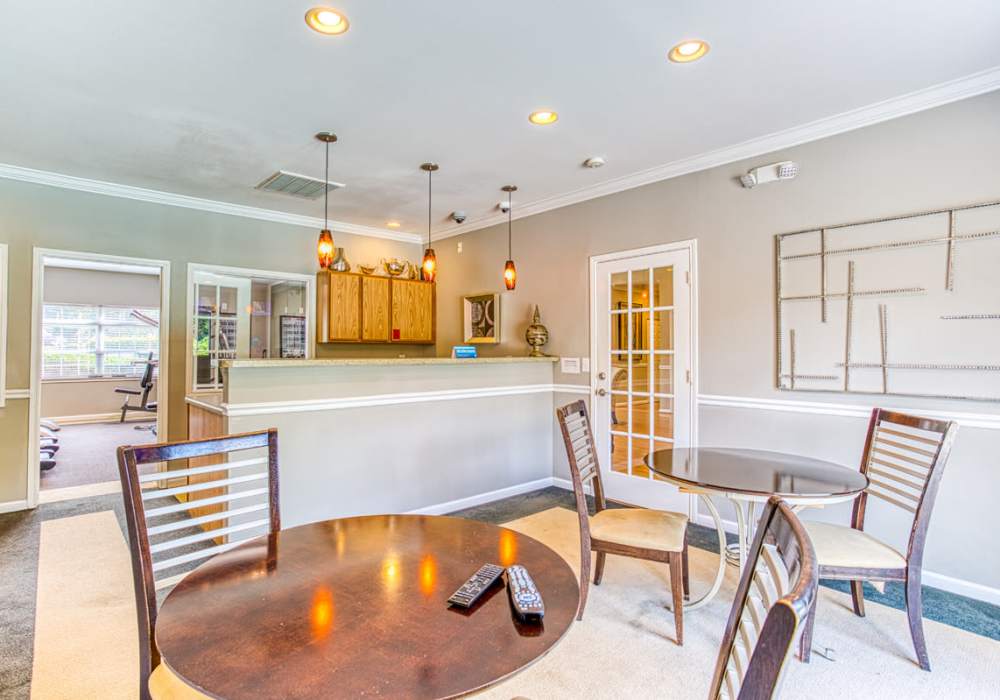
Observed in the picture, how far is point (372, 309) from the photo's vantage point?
548cm

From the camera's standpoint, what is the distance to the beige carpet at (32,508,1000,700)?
195 cm

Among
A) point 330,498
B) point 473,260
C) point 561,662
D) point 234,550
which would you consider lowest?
point 561,662

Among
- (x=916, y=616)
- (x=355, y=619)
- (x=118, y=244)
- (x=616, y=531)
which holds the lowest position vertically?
(x=916, y=616)

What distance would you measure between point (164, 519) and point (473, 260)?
3580 mm

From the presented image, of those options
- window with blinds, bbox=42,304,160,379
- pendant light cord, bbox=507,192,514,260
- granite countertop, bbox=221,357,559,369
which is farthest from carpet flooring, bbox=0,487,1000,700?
window with blinds, bbox=42,304,160,379

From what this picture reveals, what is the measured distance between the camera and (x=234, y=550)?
149cm

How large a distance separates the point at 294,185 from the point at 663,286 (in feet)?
10.0

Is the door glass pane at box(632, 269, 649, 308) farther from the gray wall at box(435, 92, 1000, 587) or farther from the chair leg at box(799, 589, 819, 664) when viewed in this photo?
the chair leg at box(799, 589, 819, 664)

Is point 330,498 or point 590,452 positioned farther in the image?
point 330,498

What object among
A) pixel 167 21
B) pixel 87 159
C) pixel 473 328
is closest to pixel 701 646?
pixel 167 21

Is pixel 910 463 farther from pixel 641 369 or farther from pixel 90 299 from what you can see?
pixel 90 299

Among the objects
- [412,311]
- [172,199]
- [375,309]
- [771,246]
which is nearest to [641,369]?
[771,246]

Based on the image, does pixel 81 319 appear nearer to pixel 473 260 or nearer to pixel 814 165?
pixel 473 260

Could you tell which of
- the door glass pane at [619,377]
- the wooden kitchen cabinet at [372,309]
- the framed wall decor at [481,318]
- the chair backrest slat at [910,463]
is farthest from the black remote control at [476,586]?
the wooden kitchen cabinet at [372,309]
